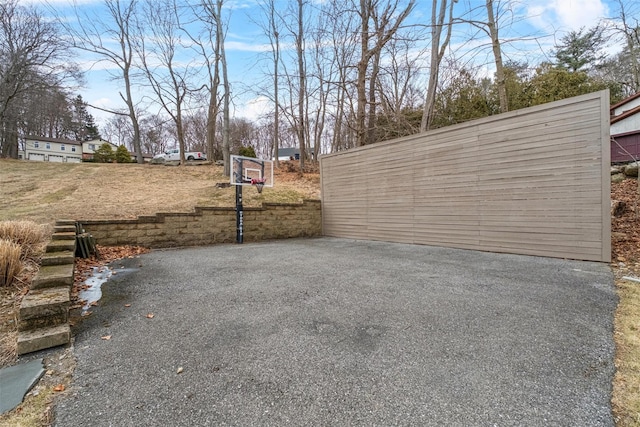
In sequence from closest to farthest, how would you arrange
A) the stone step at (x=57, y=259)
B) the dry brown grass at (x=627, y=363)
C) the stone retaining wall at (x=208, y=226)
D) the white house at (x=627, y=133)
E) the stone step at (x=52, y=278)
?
the dry brown grass at (x=627, y=363)
the stone step at (x=52, y=278)
the stone step at (x=57, y=259)
the stone retaining wall at (x=208, y=226)
the white house at (x=627, y=133)

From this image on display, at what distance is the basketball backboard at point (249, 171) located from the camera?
6.87 metres

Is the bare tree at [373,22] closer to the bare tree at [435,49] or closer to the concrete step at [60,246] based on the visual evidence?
the bare tree at [435,49]

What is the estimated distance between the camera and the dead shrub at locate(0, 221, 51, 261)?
11.1 ft

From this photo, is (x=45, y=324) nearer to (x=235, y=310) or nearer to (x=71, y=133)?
(x=235, y=310)

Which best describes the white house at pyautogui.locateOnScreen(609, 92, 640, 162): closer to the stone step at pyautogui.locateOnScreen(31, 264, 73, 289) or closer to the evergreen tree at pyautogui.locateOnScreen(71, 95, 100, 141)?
the stone step at pyautogui.locateOnScreen(31, 264, 73, 289)

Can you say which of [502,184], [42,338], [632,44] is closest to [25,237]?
[42,338]

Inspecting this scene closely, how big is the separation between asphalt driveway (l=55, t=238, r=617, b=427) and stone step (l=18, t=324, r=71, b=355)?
93mm

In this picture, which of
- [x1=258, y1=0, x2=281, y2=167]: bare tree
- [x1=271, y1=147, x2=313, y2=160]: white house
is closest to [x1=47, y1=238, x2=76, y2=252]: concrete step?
[x1=258, y1=0, x2=281, y2=167]: bare tree

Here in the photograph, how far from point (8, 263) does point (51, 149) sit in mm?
39943

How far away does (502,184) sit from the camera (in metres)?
5.00

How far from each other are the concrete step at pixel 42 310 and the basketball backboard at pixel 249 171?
4885mm

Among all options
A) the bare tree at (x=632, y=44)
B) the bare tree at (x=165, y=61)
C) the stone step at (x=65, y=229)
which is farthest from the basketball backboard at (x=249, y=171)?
the bare tree at (x=632, y=44)

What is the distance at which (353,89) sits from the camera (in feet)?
31.9

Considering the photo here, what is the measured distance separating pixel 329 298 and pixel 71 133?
39.8 metres
